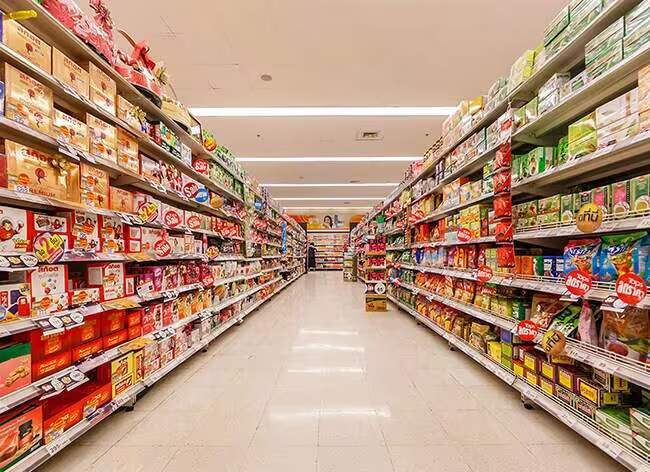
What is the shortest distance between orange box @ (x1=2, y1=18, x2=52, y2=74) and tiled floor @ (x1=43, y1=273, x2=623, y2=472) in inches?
85.0

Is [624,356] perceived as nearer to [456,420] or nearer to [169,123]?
[456,420]

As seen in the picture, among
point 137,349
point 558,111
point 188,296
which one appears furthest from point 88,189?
point 558,111

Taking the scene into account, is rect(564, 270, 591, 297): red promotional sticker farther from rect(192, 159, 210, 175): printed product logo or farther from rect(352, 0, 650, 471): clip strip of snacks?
rect(192, 159, 210, 175): printed product logo

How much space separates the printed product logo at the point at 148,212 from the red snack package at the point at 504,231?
2882 millimetres

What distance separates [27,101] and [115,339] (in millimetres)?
1528

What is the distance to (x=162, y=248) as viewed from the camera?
110 inches

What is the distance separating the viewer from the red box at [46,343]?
1.64 metres

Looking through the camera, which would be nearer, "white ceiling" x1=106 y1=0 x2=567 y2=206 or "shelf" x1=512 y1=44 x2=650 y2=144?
"shelf" x1=512 y1=44 x2=650 y2=144

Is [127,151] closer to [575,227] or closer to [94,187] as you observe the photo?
[94,187]

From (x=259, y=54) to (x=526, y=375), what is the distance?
15.3ft

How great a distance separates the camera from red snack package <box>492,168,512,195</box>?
262 centimetres

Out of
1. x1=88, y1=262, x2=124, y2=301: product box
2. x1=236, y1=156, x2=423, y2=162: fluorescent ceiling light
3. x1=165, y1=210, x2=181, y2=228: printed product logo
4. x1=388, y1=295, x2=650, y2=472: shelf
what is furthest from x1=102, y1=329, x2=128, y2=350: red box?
x1=236, y1=156, x2=423, y2=162: fluorescent ceiling light

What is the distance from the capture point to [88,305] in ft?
6.46

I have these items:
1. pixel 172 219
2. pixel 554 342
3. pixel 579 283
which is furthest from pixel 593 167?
pixel 172 219
